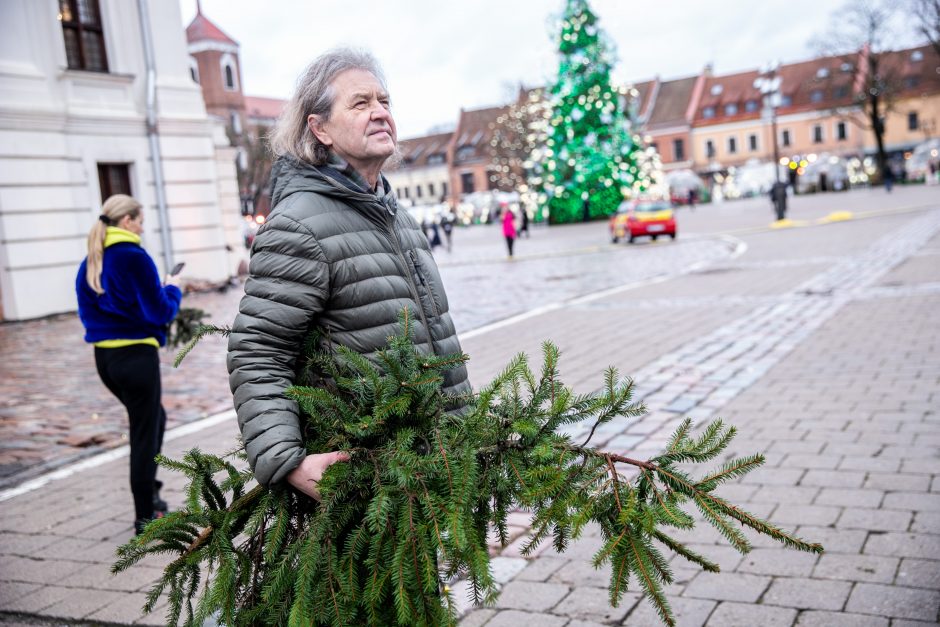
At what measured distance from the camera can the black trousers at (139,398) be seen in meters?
4.90

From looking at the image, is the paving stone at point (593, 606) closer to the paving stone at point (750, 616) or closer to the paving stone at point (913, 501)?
the paving stone at point (750, 616)

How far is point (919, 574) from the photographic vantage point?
3689mm

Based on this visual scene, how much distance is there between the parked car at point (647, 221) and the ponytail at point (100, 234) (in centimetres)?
2608

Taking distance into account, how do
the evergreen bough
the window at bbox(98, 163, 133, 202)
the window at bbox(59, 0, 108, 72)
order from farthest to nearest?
the window at bbox(98, 163, 133, 202) → the window at bbox(59, 0, 108, 72) → the evergreen bough

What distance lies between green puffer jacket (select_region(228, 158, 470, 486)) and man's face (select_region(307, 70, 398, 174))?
0.28 ft

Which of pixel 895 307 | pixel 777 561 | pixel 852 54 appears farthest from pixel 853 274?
pixel 852 54

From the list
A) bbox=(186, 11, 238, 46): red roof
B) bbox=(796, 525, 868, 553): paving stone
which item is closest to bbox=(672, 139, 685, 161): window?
bbox=(186, 11, 238, 46): red roof

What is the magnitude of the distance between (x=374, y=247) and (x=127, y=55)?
1963 cm

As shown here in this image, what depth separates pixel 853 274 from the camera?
14812mm

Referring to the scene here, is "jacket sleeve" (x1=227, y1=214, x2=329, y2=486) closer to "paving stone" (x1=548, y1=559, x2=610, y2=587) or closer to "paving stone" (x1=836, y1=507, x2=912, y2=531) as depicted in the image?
"paving stone" (x1=548, y1=559, x2=610, y2=587)

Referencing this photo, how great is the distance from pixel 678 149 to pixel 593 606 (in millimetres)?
87419

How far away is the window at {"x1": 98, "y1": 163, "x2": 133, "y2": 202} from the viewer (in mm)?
19500

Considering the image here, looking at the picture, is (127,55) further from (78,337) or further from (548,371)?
(548,371)

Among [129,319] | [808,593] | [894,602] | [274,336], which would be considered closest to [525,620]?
[808,593]
